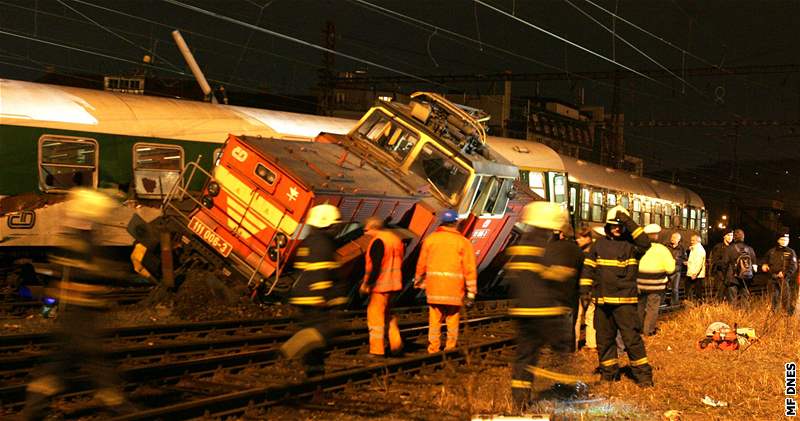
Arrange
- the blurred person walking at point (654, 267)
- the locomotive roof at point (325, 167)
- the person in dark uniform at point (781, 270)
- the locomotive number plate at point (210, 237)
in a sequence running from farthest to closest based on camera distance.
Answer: the person in dark uniform at point (781, 270) → the locomotive number plate at point (210, 237) → the locomotive roof at point (325, 167) → the blurred person walking at point (654, 267)

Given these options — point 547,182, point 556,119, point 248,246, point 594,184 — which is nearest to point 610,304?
point 248,246

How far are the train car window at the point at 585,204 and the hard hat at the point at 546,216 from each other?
58.8 feet

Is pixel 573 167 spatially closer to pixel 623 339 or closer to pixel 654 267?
pixel 654 267

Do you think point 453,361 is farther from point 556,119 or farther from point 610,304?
point 556,119

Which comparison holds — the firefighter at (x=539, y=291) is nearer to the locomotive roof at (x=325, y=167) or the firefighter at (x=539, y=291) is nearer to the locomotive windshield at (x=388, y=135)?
the locomotive roof at (x=325, y=167)

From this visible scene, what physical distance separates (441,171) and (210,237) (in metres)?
4.46

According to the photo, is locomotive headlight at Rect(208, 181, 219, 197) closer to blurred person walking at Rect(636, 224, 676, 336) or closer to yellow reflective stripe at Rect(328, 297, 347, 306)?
yellow reflective stripe at Rect(328, 297, 347, 306)

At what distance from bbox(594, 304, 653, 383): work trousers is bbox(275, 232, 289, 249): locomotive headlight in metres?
4.88

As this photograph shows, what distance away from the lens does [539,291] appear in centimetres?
802

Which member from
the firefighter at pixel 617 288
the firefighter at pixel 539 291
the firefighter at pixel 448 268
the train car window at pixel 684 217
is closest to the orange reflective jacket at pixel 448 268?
the firefighter at pixel 448 268

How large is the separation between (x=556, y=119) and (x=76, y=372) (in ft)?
232

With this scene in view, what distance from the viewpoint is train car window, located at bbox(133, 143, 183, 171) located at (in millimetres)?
17234

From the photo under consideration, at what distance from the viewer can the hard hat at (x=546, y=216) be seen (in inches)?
322

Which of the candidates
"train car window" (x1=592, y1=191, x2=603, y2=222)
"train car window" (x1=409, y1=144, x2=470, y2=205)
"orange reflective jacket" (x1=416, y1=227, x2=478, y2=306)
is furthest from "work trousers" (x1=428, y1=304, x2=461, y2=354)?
"train car window" (x1=592, y1=191, x2=603, y2=222)
